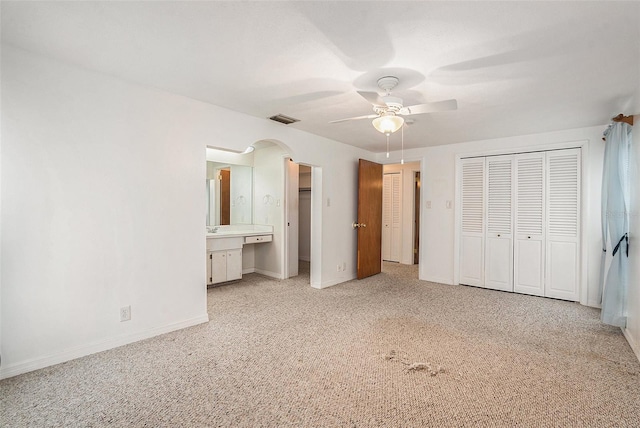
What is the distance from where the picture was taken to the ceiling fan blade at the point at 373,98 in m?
2.34

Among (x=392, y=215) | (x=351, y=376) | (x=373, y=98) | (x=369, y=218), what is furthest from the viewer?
(x=392, y=215)

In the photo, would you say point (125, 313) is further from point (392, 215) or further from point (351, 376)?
point (392, 215)

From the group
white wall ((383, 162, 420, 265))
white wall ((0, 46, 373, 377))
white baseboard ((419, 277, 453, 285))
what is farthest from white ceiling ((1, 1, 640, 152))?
white wall ((383, 162, 420, 265))

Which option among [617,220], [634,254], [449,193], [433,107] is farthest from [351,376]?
[449,193]

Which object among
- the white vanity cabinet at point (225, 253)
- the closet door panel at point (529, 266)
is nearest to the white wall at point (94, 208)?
the white vanity cabinet at point (225, 253)

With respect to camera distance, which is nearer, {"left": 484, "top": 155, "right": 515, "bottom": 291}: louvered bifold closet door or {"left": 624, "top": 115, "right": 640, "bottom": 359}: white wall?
{"left": 624, "top": 115, "right": 640, "bottom": 359}: white wall

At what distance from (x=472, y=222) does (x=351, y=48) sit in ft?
12.6

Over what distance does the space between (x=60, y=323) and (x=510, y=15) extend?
3.73 meters

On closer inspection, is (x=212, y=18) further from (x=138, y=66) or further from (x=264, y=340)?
(x=264, y=340)

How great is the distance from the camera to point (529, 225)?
451cm

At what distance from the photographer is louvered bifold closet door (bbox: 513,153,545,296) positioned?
14.5 feet

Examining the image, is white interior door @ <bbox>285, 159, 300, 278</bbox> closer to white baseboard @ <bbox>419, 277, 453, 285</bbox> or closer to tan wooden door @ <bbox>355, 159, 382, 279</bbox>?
tan wooden door @ <bbox>355, 159, 382, 279</bbox>

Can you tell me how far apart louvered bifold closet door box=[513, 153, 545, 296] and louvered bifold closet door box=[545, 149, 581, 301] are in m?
0.08

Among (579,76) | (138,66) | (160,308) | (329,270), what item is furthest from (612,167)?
(160,308)
